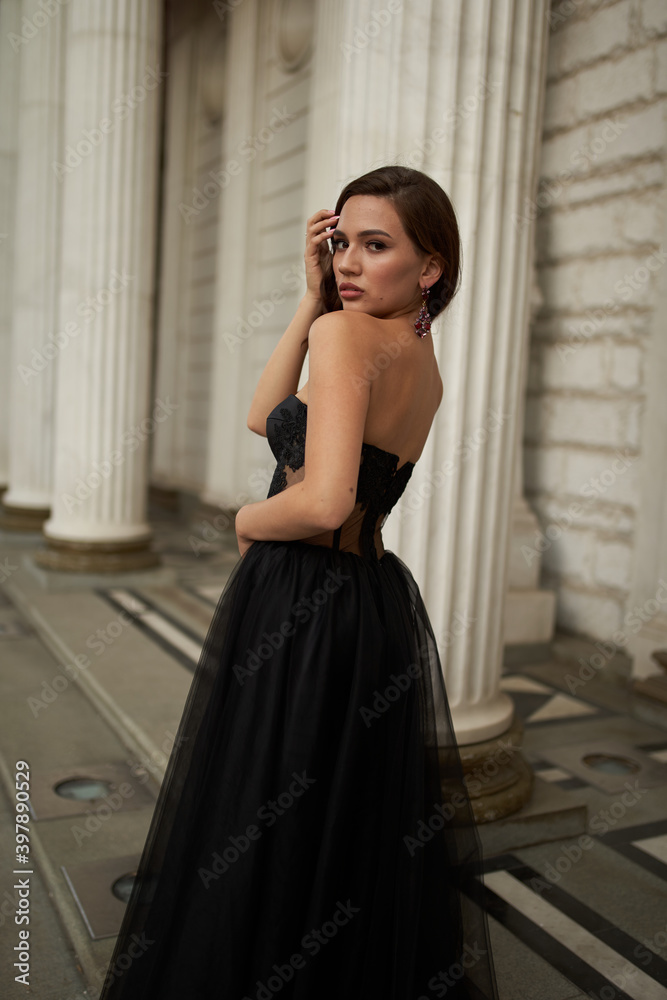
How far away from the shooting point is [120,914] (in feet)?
7.78

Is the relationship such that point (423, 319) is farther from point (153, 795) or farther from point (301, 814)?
point (153, 795)

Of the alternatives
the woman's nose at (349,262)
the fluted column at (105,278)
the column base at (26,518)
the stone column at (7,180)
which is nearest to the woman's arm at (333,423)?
the woman's nose at (349,262)

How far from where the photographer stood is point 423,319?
1.61m

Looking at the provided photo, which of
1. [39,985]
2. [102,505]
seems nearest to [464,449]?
[39,985]

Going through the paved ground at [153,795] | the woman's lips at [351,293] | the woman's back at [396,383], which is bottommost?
the paved ground at [153,795]

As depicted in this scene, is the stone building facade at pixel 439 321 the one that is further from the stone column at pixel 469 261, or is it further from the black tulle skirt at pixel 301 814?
the black tulle skirt at pixel 301 814

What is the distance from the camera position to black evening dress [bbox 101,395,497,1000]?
153 cm

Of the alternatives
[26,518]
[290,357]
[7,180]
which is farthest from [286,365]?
[7,180]

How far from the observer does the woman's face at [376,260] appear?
154 cm

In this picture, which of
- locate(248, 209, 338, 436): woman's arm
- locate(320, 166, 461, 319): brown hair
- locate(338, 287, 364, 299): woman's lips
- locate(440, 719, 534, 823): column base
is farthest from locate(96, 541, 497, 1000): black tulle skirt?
locate(440, 719, 534, 823): column base

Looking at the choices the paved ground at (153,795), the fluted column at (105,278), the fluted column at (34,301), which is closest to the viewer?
the paved ground at (153,795)

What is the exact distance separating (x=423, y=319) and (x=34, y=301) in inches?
272

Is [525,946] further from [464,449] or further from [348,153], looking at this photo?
[348,153]

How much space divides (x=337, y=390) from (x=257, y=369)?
22.9 feet
